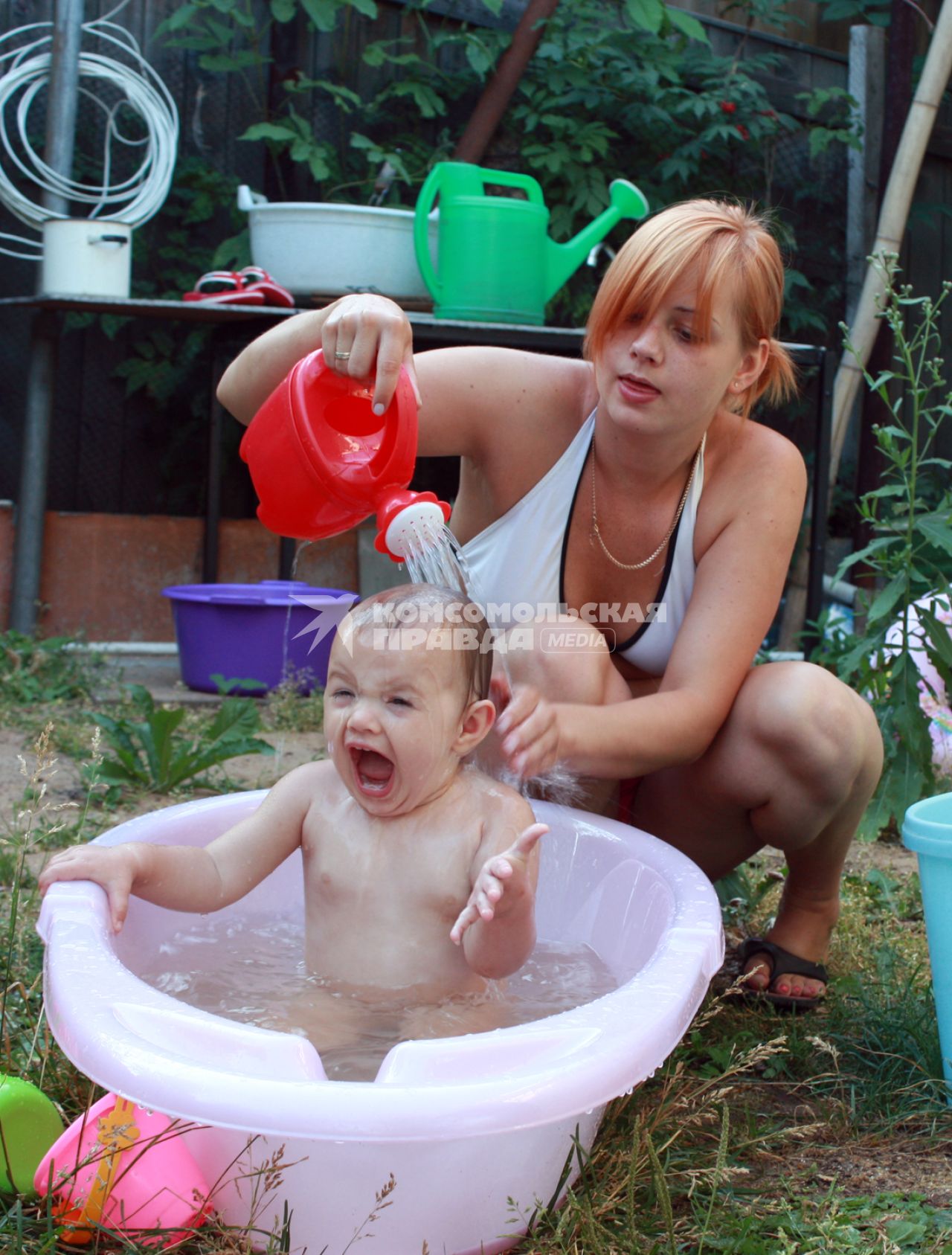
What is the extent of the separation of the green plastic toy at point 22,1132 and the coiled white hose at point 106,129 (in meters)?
3.33

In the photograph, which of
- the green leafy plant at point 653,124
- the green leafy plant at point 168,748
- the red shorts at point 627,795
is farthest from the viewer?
the green leafy plant at point 653,124

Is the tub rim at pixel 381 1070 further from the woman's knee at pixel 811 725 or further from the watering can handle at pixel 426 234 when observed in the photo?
the watering can handle at pixel 426 234

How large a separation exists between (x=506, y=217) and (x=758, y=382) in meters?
2.26

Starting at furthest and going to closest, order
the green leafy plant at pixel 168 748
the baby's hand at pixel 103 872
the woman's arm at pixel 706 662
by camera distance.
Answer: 1. the green leafy plant at pixel 168 748
2. the woman's arm at pixel 706 662
3. the baby's hand at pixel 103 872

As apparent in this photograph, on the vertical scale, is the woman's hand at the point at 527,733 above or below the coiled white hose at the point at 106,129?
below

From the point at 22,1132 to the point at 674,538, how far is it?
1.17 metres

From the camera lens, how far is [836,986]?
6.18 ft

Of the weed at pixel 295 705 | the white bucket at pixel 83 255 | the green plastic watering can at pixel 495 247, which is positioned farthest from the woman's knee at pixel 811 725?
the white bucket at pixel 83 255

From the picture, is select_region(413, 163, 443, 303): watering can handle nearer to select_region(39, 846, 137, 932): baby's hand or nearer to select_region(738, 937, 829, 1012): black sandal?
select_region(738, 937, 829, 1012): black sandal

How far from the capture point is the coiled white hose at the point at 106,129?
4.11 metres

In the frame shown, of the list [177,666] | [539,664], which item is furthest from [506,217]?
[539,664]

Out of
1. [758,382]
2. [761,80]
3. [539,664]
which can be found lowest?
[539,664]

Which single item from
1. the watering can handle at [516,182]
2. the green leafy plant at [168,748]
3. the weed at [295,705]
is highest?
the watering can handle at [516,182]

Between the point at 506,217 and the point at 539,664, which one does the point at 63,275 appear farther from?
the point at 539,664
